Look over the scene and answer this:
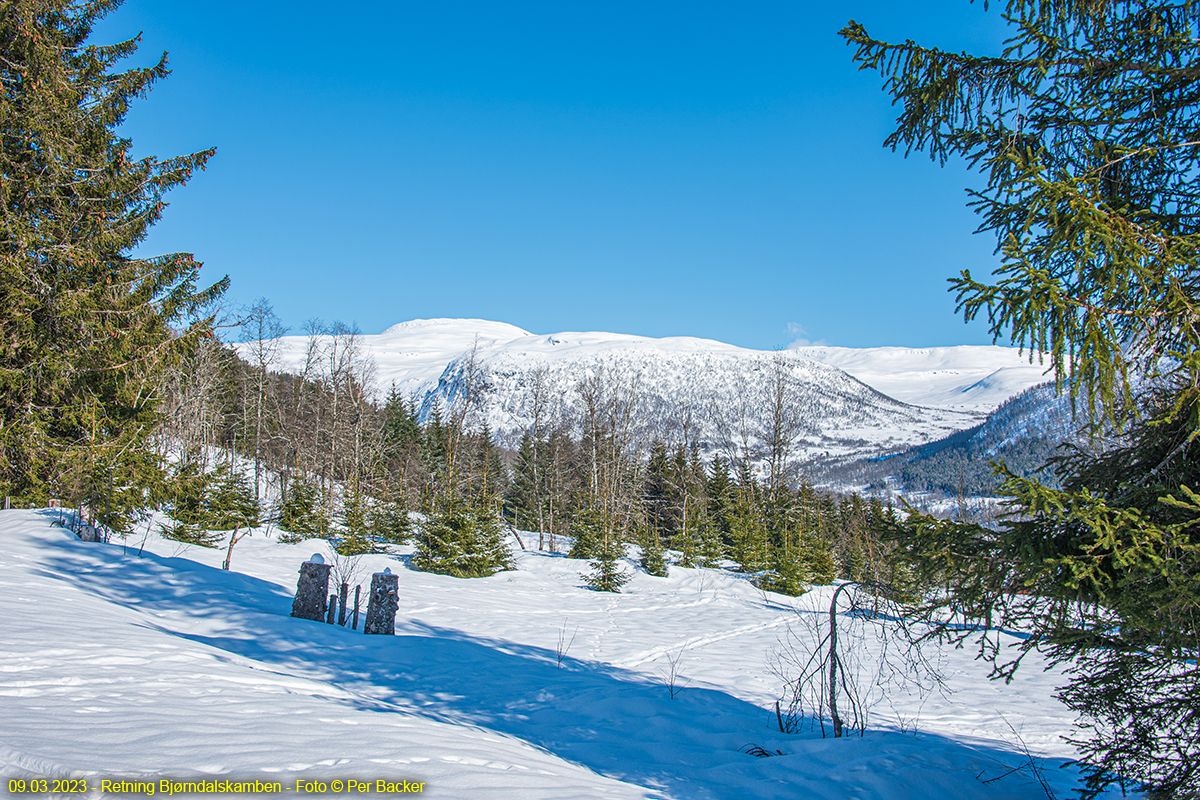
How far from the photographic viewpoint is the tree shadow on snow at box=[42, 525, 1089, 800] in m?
4.68

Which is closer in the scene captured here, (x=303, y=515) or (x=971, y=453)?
(x=303, y=515)

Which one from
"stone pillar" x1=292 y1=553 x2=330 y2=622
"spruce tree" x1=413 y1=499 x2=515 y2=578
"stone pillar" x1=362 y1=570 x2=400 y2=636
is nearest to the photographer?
"stone pillar" x1=362 y1=570 x2=400 y2=636

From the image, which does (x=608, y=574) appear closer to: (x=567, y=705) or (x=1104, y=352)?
(x=567, y=705)

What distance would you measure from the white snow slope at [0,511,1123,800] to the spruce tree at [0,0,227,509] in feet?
6.00

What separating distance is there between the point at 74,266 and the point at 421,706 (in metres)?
10.0

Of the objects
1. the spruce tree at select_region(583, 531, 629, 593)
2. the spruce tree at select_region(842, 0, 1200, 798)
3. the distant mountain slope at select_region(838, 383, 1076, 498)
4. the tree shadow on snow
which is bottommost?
the spruce tree at select_region(583, 531, 629, 593)

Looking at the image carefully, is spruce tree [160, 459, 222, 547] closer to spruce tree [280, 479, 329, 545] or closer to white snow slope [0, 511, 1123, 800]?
spruce tree [280, 479, 329, 545]

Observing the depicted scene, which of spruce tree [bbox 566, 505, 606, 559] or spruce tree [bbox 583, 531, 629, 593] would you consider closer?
spruce tree [bbox 583, 531, 629, 593]

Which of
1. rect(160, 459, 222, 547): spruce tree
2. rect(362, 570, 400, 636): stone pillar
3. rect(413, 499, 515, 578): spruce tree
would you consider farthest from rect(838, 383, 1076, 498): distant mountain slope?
rect(362, 570, 400, 636): stone pillar

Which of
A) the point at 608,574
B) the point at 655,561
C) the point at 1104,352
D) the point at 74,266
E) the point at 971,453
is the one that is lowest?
the point at 608,574

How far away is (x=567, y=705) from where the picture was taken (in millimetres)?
6660

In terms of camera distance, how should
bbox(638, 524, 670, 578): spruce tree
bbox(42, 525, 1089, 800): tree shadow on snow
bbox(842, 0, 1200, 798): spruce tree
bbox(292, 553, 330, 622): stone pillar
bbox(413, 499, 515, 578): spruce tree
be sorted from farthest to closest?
bbox(638, 524, 670, 578): spruce tree → bbox(413, 499, 515, 578): spruce tree → bbox(292, 553, 330, 622): stone pillar → bbox(42, 525, 1089, 800): tree shadow on snow → bbox(842, 0, 1200, 798): spruce tree

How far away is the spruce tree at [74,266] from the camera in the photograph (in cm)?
947

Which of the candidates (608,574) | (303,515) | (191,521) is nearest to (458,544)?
(608,574)
